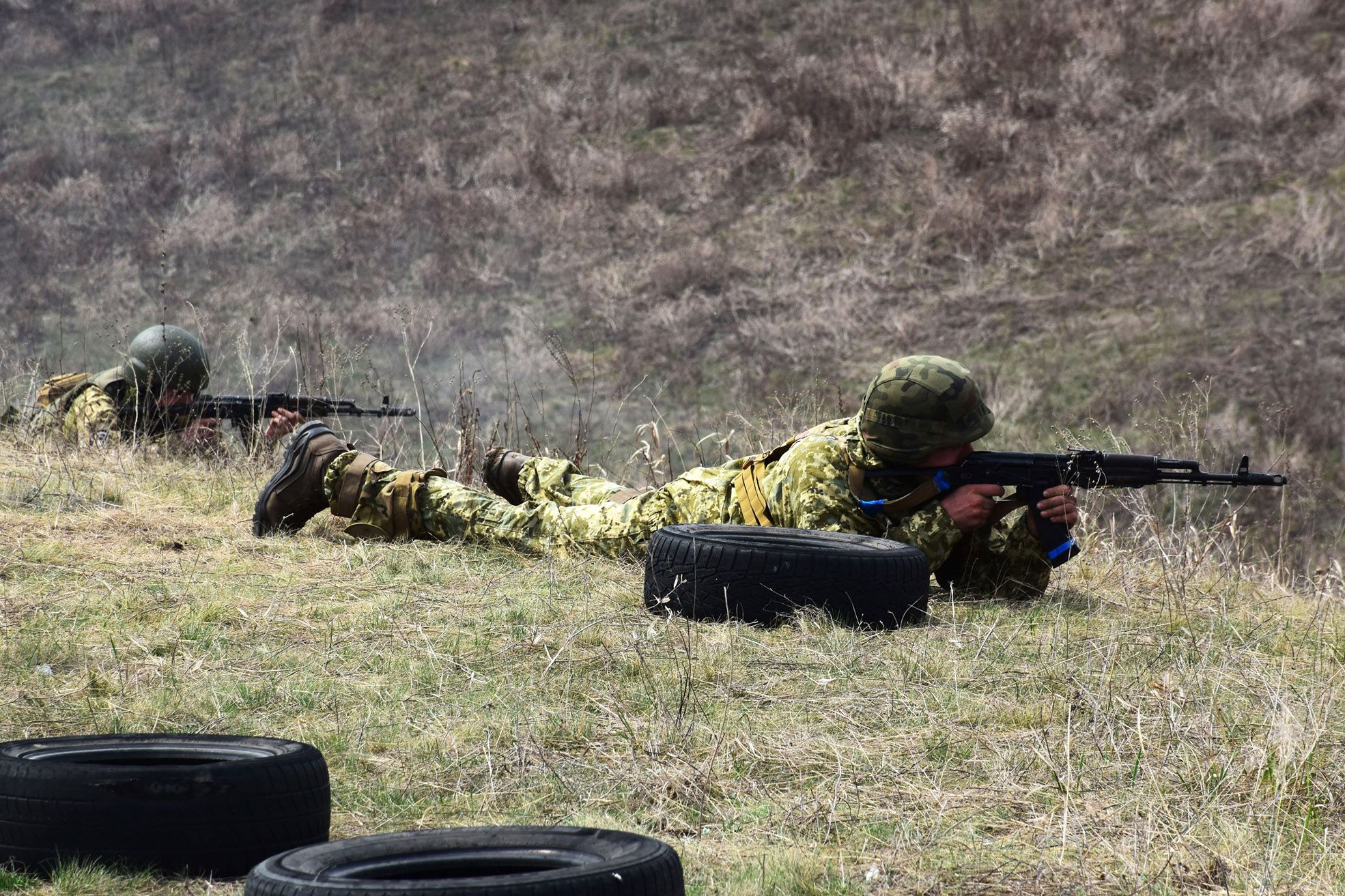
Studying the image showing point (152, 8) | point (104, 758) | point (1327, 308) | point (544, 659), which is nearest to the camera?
point (104, 758)

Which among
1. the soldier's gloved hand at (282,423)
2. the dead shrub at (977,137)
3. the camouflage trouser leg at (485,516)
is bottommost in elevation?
the camouflage trouser leg at (485,516)

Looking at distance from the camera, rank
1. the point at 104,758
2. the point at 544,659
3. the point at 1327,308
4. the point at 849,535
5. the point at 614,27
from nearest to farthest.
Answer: the point at 104,758 → the point at 544,659 → the point at 849,535 → the point at 1327,308 → the point at 614,27

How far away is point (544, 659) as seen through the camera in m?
4.69

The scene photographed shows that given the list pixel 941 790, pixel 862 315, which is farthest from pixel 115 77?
pixel 941 790

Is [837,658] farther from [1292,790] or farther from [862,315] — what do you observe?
[862,315]

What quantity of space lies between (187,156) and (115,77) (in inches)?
162

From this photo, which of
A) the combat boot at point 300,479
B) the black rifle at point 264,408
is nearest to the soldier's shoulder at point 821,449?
the combat boot at point 300,479

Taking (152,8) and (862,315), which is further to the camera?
(152,8)

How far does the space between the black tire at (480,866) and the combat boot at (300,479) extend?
14.9ft

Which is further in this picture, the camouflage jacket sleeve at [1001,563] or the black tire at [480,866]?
the camouflage jacket sleeve at [1001,563]

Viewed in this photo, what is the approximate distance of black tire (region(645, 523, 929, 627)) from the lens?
5.30 m

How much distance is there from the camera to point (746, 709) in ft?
13.8

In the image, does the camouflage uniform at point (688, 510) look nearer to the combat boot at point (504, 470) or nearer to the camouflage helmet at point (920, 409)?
the combat boot at point (504, 470)

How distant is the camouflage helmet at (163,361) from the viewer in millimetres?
9742
